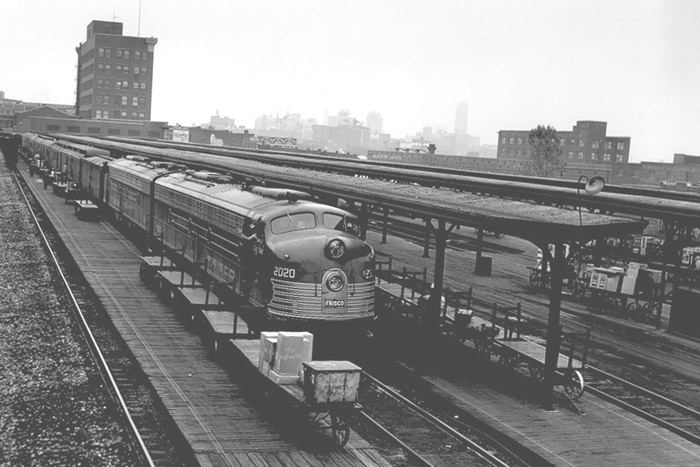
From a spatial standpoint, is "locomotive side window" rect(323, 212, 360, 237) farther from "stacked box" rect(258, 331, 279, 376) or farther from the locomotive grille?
"stacked box" rect(258, 331, 279, 376)

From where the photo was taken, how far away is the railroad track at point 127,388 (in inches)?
523

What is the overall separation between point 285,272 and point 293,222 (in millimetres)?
1418

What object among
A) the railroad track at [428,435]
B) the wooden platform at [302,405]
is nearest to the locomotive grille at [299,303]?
the railroad track at [428,435]

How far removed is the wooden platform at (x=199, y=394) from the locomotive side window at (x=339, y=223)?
13.8 feet

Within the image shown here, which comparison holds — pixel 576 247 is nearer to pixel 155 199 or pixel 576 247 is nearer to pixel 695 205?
pixel 695 205

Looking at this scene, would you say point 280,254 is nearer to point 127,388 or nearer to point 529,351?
point 127,388

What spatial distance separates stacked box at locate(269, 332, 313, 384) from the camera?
14.2 m

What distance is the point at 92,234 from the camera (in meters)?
40.9

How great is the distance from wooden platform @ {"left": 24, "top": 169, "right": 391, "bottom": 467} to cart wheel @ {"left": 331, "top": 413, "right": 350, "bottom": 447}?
16 centimetres

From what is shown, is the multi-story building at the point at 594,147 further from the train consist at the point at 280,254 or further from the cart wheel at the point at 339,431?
the cart wheel at the point at 339,431

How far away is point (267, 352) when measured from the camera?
576 inches

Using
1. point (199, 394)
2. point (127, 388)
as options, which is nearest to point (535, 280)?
point (199, 394)

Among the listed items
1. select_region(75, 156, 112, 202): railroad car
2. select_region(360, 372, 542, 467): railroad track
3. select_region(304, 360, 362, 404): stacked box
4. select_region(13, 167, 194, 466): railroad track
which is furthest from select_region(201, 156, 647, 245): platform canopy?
select_region(75, 156, 112, 202): railroad car

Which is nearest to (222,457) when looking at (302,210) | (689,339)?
(302,210)
